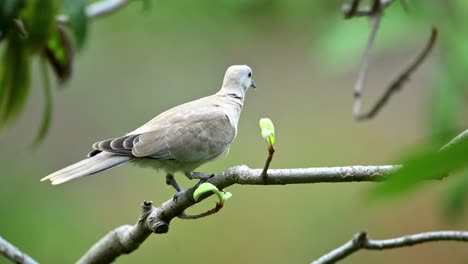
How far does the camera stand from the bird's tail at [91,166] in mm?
1169

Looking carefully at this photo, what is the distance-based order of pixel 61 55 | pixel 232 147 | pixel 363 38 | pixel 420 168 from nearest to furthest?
1. pixel 420 168
2. pixel 61 55
3. pixel 363 38
4. pixel 232 147

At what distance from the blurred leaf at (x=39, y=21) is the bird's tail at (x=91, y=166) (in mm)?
206

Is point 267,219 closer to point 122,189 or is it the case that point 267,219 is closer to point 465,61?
point 122,189

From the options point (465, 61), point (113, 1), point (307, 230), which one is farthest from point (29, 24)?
point (307, 230)

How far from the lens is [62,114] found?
141 inches

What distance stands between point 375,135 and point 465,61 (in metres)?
1.96

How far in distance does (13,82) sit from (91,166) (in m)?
0.20

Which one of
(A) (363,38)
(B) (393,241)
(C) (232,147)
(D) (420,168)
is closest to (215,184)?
(B) (393,241)

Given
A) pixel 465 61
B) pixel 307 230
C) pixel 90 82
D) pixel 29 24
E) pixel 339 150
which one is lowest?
pixel 307 230

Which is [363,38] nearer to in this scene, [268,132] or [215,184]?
[215,184]

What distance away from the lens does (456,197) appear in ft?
4.16

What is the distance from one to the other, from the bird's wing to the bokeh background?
4.71ft

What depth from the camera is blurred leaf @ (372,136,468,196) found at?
27 cm

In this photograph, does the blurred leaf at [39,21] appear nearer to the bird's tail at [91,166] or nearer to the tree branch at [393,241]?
the bird's tail at [91,166]
